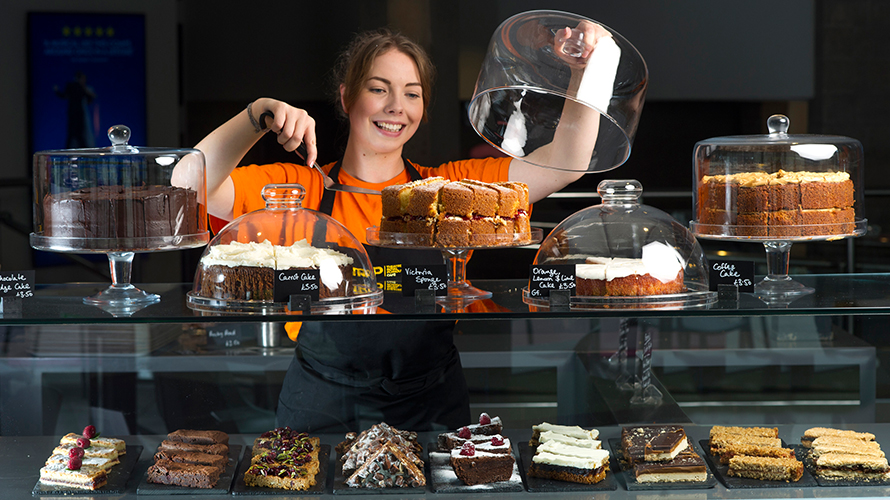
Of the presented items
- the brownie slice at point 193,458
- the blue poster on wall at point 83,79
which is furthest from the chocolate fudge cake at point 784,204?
the blue poster on wall at point 83,79

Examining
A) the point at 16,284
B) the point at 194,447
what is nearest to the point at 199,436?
the point at 194,447

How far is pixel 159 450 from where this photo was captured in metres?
2.09

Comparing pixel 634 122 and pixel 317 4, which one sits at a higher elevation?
pixel 317 4

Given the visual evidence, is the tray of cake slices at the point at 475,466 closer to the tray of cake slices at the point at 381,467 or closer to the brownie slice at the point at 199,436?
the tray of cake slices at the point at 381,467

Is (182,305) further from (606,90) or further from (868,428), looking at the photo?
(868,428)

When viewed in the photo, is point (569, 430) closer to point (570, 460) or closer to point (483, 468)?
A: point (570, 460)

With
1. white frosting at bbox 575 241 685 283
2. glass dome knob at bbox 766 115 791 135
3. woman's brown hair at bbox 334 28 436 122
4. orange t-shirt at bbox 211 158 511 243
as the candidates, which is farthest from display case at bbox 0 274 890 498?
woman's brown hair at bbox 334 28 436 122

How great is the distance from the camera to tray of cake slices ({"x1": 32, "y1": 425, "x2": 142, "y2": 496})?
1889 millimetres

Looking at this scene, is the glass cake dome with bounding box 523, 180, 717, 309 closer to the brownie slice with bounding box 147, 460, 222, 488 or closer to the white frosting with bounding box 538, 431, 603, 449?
the white frosting with bounding box 538, 431, 603, 449

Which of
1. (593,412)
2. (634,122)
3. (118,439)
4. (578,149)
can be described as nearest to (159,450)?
(118,439)

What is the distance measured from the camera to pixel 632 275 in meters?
1.77

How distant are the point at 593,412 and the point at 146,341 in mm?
1492

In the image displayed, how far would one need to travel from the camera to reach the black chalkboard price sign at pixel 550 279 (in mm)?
1767

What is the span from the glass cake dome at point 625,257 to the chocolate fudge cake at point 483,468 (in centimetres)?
43
